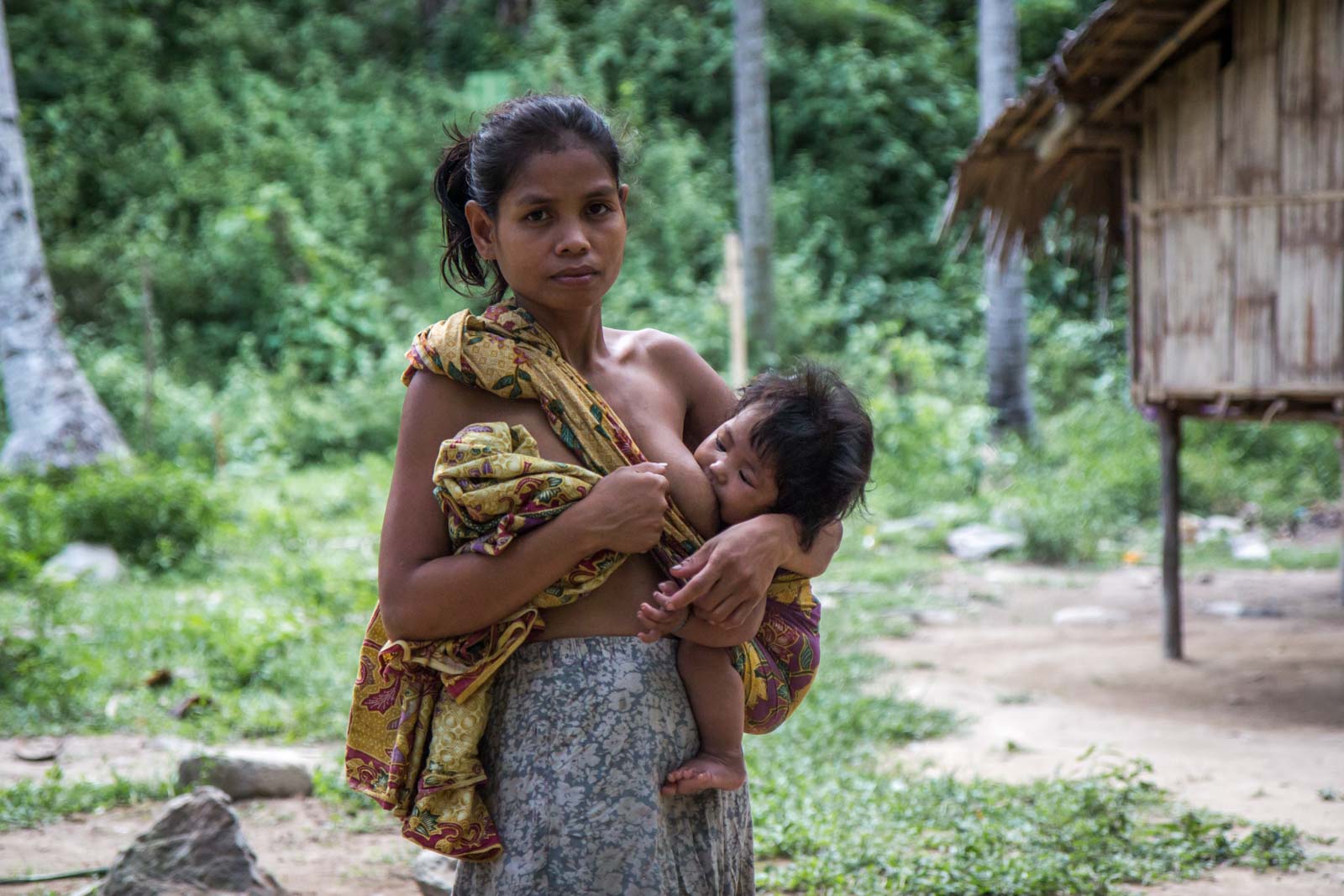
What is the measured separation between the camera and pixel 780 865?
3551mm

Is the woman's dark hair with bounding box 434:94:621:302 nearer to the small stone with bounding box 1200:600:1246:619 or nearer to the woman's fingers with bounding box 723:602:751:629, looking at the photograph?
the woman's fingers with bounding box 723:602:751:629

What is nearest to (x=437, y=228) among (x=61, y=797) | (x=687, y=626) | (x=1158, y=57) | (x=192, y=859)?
(x=1158, y=57)


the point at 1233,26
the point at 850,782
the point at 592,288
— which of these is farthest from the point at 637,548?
the point at 1233,26

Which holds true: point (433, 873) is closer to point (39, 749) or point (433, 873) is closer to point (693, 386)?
point (693, 386)

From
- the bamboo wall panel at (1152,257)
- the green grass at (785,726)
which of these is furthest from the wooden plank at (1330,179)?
the green grass at (785,726)

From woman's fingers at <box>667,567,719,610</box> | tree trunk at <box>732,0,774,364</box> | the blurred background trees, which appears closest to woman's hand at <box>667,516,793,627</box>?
woman's fingers at <box>667,567,719,610</box>

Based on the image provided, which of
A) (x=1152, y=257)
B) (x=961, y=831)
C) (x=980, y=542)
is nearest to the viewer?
(x=961, y=831)

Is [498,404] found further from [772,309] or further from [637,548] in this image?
[772,309]

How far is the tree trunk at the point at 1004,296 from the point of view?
10.1 meters

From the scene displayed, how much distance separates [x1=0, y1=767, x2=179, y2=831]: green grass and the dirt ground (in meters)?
0.06

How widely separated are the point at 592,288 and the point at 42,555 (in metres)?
6.54

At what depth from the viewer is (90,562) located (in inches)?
292

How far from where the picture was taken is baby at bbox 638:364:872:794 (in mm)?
1868

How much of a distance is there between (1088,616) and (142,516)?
5.66 meters
